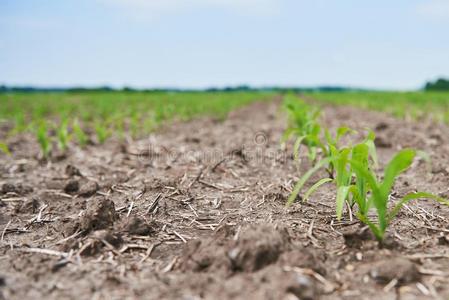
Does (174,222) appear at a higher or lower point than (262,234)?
lower

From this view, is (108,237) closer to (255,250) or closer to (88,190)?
(255,250)

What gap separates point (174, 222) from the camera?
2.48m

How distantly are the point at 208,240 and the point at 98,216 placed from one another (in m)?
0.73

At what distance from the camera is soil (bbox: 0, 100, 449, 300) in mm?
1628

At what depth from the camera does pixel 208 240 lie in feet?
6.32

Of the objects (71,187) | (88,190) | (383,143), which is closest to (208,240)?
(88,190)

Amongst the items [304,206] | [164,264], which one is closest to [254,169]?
[304,206]

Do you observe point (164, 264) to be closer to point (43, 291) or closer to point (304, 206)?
point (43, 291)

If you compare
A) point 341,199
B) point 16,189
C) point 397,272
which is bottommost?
point 16,189

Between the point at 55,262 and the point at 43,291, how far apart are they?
0.24m

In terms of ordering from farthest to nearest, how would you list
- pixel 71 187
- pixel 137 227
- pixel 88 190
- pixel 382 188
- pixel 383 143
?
1. pixel 383 143
2. pixel 71 187
3. pixel 88 190
4. pixel 137 227
5. pixel 382 188

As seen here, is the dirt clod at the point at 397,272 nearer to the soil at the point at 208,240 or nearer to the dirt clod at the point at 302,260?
the soil at the point at 208,240

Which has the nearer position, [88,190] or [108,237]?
[108,237]

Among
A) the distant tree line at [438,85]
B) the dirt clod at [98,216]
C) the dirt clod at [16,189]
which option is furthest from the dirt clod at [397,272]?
the distant tree line at [438,85]
